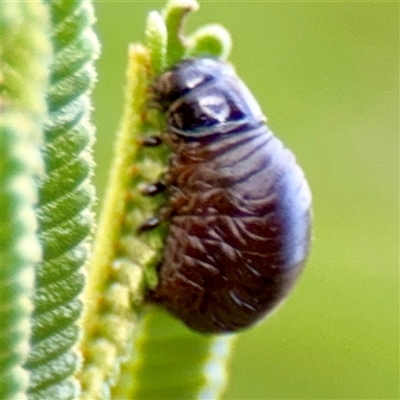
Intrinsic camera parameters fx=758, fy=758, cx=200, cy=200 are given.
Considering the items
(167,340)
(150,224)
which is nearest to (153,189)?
(150,224)

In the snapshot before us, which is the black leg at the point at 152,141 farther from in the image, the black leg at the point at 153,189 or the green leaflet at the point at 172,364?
the green leaflet at the point at 172,364

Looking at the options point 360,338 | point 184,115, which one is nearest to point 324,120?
point 360,338

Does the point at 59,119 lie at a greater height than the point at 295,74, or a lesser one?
lesser

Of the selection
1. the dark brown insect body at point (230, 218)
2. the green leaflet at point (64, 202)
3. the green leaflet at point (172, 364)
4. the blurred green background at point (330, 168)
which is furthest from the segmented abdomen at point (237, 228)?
the blurred green background at point (330, 168)

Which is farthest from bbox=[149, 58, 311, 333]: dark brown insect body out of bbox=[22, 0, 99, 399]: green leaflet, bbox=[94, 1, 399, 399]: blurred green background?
bbox=[94, 1, 399, 399]: blurred green background

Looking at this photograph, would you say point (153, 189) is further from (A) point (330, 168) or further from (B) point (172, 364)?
(A) point (330, 168)

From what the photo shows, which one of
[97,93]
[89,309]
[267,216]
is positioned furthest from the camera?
[97,93]

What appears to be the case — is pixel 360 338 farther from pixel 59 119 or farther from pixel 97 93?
pixel 59 119
